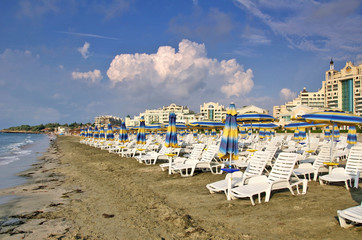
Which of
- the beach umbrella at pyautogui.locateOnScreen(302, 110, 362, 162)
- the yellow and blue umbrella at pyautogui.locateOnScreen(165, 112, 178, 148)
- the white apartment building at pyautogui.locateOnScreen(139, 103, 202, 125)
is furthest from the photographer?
the white apartment building at pyautogui.locateOnScreen(139, 103, 202, 125)

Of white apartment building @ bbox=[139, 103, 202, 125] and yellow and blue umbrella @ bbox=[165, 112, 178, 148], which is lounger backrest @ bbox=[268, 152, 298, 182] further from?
white apartment building @ bbox=[139, 103, 202, 125]

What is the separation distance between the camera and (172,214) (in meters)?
4.48

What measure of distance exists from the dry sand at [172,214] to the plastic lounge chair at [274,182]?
214 millimetres

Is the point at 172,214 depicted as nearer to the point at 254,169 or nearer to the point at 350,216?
the point at 254,169

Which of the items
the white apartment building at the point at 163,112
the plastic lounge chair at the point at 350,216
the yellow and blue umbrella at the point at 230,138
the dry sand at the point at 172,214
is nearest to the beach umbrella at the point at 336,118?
the dry sand at the point at 172,214

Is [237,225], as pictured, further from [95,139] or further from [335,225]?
[95,139]

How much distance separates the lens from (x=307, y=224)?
11.9 ft

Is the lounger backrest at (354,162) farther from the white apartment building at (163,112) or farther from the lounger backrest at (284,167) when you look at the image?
the white apartment building at (163,112)

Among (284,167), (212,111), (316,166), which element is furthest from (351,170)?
(212,111)

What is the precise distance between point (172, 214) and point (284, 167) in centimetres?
266

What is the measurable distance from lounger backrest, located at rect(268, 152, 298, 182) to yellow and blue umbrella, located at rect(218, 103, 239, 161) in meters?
0.91

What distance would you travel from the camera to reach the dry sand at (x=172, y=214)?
3.60 meters

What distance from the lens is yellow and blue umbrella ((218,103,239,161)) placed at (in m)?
5.50

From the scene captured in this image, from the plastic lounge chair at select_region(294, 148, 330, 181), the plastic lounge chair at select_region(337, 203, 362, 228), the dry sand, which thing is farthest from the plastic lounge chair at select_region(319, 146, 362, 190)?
the plastic lounge chair at select_region(337, 203, 362, 228)
